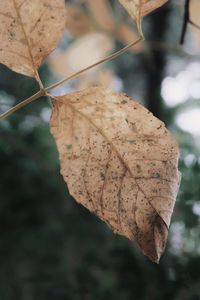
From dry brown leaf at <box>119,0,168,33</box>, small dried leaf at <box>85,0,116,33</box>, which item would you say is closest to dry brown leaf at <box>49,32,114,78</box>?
A: small dried leaf at <box>85,0,116,33</box>

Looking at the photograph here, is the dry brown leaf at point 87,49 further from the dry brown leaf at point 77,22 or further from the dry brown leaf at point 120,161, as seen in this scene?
the dry brown leaf at point 120,161

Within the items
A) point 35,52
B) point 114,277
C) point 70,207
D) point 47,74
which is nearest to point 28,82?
point 47,74

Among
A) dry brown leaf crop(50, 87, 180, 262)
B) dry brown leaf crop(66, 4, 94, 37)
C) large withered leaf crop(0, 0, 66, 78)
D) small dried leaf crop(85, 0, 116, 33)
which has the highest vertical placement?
small dried leaf crop(85, 0, 116, 33)

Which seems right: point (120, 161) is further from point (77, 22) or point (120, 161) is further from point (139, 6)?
point (77, 22)

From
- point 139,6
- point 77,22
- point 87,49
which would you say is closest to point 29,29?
point 139,6

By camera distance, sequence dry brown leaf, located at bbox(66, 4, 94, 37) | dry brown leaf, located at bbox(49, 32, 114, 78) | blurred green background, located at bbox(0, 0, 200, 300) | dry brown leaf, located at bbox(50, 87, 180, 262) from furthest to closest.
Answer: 1. dry brown leaf, located at bbox(49, 32, 114, 78)
2. dry brown leaf, located at bbox(66, 4, 94, 37)
3. blurred green background, located at bbox(0, 0, 200, 300)
4. dry brown leaf, located at bbox(50, 87, 180, 262)

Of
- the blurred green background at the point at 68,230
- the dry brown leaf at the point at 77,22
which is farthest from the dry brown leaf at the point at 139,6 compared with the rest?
the dry brown leaf at the point at 77,22

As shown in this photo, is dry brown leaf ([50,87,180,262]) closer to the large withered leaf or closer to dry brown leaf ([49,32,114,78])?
the large withered leaf
